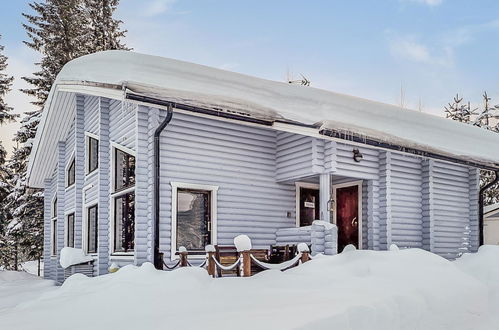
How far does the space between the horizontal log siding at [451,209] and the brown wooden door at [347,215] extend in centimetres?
215

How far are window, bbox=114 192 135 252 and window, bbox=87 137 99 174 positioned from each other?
1.98 metres

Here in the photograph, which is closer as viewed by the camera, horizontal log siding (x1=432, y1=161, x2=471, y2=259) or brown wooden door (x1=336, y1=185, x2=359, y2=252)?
brown wooden door (x1=336, y1=185, x2=359, y2=252)

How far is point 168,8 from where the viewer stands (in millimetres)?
13703

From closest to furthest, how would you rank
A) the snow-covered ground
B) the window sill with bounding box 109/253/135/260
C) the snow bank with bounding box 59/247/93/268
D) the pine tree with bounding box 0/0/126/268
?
1. the snow-covered ground
2. the window sill with bounding box 109/253/135/260
3. the snow bank with bounding box 59/247/93/268
4. the pine tree with bounding box 0/0/126/268

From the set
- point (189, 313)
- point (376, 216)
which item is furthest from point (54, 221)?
point (189, 313)

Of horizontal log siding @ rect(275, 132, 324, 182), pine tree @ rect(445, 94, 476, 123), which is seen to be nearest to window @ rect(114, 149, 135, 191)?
horizontal log siding @ rect(275, 132, 324, 182)

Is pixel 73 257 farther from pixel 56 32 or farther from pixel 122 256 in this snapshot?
pixel 56 32

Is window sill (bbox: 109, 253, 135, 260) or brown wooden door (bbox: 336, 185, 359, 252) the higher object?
brown wooden door (bbox: 336, 185, 359, 252)

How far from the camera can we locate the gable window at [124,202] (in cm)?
948

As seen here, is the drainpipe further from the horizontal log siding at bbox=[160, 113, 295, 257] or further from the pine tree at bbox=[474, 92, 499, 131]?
the pine tree at bbox=[474, 92, 499, 131]

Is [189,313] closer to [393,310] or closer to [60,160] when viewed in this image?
[393,310]

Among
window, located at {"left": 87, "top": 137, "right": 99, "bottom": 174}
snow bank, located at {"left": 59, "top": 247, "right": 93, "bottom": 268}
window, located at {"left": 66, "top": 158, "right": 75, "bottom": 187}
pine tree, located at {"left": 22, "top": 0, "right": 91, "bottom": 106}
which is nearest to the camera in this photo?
snow bank, located at {"left": 59, "top": 247, "right": 93, "bottom": 268}

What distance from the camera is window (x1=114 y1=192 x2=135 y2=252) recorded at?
31.2 feet

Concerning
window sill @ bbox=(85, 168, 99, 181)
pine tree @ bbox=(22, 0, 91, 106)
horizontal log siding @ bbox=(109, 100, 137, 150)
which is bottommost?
window sill @ bbox=(85, 168, 99, 181)
